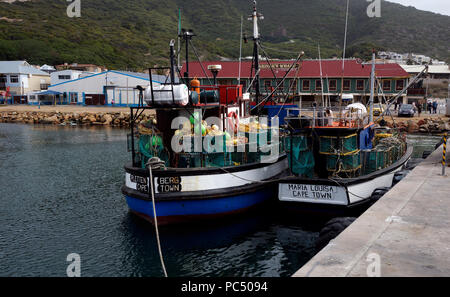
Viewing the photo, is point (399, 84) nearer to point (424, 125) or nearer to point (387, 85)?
point (387, 85)

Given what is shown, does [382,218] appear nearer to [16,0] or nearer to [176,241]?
[176,241]

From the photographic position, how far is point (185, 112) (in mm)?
15227

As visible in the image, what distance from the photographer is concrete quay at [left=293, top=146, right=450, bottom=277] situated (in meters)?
7.25

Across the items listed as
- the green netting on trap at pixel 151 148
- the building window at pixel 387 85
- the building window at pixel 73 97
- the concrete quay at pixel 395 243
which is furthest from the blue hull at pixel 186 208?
the building window at pixel 73 97

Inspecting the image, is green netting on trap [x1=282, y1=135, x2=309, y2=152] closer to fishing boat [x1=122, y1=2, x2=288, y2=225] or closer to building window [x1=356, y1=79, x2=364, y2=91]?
fishing boat [x1=122, y1=2, x2=288, y2=225]

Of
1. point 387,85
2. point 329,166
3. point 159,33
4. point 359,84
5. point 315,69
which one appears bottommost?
point 329,166

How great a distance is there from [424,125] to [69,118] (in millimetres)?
47463

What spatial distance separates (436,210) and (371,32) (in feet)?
554

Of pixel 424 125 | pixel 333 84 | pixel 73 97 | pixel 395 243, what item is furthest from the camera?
pixel 73 97

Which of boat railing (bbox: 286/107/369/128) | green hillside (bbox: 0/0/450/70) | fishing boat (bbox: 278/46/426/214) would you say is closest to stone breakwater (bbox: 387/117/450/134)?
boat railing (bbox: 286/107/369/128)

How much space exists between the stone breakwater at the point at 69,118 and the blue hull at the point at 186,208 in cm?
4014

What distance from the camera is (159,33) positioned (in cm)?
15925

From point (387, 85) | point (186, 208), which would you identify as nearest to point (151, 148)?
point (186, 208)

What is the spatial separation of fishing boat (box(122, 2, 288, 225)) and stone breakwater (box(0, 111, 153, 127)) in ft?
128
